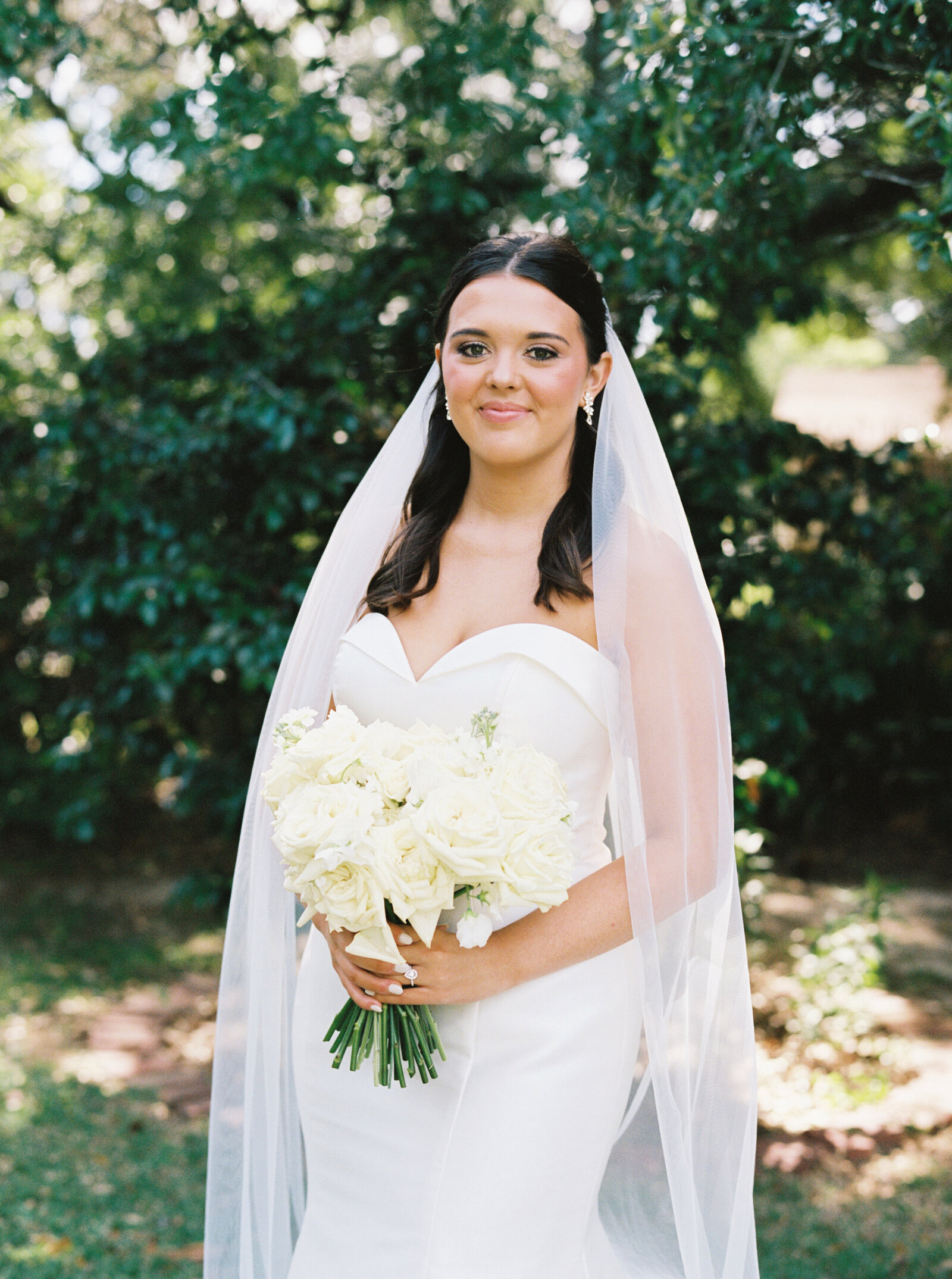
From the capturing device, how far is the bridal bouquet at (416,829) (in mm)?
1831

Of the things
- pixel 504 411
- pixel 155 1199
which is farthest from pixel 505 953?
pixel 155 1199

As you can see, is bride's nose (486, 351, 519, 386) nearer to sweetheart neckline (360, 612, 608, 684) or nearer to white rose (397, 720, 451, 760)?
sweetheart neckline (360, 612, 608, 684)

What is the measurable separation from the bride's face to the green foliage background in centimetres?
99

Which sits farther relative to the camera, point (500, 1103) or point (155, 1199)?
point (155, 1199)

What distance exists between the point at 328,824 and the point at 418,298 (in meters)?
2.99

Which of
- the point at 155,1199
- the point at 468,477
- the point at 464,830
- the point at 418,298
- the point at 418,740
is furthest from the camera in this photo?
the point at 418,298

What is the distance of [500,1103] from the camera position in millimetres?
2162

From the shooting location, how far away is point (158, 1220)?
3896mm

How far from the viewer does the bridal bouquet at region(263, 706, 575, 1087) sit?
183 centimetres

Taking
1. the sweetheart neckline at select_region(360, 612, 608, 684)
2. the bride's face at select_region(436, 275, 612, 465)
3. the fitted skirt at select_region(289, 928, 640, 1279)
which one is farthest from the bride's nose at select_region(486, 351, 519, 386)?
the fitted skirt at select_region(289, 928, 640, 1279)

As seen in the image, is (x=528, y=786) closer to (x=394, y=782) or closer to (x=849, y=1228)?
(x=394, y=782)

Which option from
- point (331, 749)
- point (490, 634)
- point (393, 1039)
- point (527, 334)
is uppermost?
point (527, 334)

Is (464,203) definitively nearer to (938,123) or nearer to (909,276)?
(938,123)

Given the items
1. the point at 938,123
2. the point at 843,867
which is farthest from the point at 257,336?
the point at 843,867
